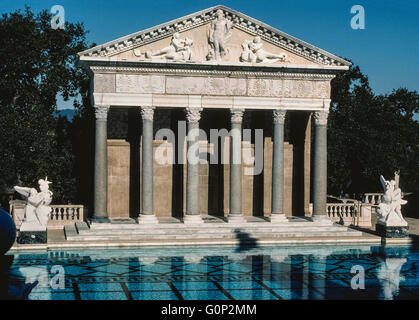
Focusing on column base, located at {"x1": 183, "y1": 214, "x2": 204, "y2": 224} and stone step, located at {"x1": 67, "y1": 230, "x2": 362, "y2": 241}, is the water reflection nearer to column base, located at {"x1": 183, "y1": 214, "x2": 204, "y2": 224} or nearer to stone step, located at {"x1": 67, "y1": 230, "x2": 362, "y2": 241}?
stone step, located at {"x1": 67, "y1": 230, "x2": 362, "y2": 241}

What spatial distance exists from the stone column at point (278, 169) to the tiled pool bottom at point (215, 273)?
12.2ft

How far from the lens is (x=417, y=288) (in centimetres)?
2312

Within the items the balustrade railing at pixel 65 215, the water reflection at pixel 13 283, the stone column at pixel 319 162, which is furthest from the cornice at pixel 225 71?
the water reflection at pixel 13 283

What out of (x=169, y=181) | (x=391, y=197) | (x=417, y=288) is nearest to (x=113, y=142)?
(x=169, y=181)

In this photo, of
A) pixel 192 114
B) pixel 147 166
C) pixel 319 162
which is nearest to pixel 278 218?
pixel 319 162

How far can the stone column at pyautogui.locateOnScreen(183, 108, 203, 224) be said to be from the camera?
34.5 meters

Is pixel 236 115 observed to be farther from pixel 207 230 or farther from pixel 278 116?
pixel 207 230

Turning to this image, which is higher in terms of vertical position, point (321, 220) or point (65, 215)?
point (65, 215)

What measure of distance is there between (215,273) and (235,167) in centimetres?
1051

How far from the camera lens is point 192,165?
113 ft

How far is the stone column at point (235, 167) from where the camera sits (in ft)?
115

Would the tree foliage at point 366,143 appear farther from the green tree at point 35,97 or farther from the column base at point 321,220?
the green tree at point 35,97
